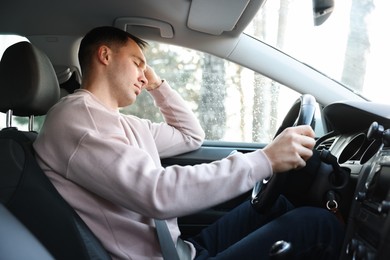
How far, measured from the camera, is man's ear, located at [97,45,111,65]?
67.7 inches

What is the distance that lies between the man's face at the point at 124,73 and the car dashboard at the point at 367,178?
0.72 m

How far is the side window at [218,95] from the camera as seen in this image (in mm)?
2469

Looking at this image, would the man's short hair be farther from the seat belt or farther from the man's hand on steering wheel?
the man's hand on steering wheel

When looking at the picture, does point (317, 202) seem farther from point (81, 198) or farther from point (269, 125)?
point (269, 125)

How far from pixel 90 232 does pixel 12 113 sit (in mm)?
618

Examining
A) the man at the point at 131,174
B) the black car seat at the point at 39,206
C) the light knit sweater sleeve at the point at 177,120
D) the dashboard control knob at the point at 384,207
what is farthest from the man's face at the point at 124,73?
the dashboard control knob at the point at 384,207

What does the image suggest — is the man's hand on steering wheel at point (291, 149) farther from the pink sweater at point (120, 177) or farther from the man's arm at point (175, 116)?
the man's arm at point (175, 116)

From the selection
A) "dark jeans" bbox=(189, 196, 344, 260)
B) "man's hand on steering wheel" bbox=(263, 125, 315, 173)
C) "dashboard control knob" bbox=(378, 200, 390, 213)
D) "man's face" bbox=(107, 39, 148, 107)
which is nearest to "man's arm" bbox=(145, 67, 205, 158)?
"man's face" bbox=(107, 39, 148, 107)

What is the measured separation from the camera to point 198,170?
1335 mm

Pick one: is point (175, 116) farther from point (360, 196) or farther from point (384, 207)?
point (384, 207)

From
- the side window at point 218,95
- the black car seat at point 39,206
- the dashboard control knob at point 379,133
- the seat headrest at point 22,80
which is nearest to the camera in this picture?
the dashboard control knob at point 379,133

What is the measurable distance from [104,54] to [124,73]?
10 centimetres

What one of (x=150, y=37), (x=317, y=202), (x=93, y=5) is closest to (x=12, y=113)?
(x=93, y=5)

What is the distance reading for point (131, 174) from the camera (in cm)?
131
